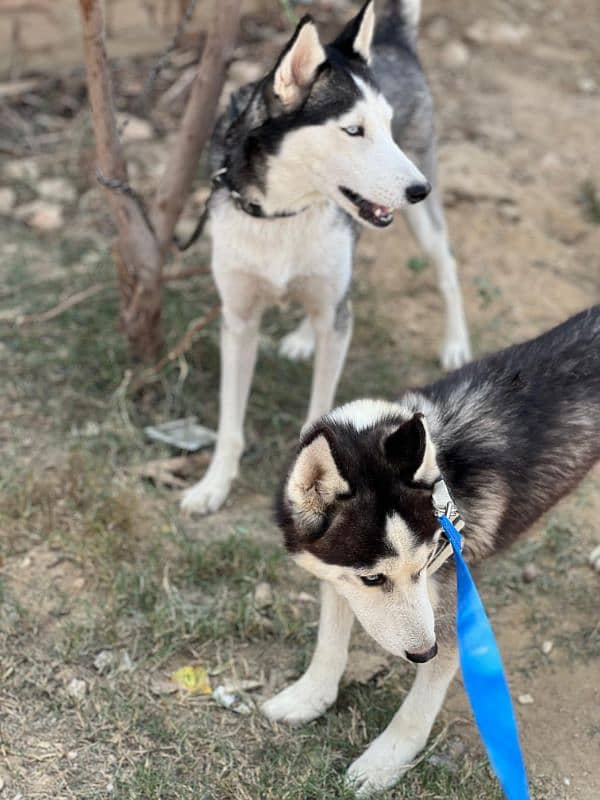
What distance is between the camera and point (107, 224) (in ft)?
21.5

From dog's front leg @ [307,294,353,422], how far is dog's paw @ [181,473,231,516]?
0.49 metres

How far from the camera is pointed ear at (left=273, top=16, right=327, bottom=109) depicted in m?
3.76

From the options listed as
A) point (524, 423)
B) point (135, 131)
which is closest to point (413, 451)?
point (524, 423)

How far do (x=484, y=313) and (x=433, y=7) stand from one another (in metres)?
3.83

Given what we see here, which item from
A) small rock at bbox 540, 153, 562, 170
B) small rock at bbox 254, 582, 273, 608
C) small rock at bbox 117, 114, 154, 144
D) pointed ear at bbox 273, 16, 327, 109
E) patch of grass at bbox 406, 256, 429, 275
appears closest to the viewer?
pointed ear at bbox 273, 16, 327, 109

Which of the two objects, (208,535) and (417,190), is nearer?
(417,190)

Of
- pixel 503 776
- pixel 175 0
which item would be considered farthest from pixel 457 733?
pixel 175 0

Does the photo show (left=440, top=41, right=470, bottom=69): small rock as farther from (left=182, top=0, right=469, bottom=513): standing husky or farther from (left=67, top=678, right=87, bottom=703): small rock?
(left=67, top=678, right=87, bottom=703): small rock

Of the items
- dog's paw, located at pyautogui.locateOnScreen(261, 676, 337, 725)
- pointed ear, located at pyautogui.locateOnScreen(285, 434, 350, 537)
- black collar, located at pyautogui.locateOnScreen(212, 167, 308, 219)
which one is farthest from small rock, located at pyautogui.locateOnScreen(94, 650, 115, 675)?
black collar, located at pyautogui.locateOnScreen(212, 167, 308, 219)

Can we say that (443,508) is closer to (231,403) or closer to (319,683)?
(319,683)

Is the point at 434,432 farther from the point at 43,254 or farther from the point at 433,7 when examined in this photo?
the point at 433,7

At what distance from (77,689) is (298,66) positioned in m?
2.31

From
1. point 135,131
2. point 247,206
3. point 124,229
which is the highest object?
point 247,206

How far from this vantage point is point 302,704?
355cm
